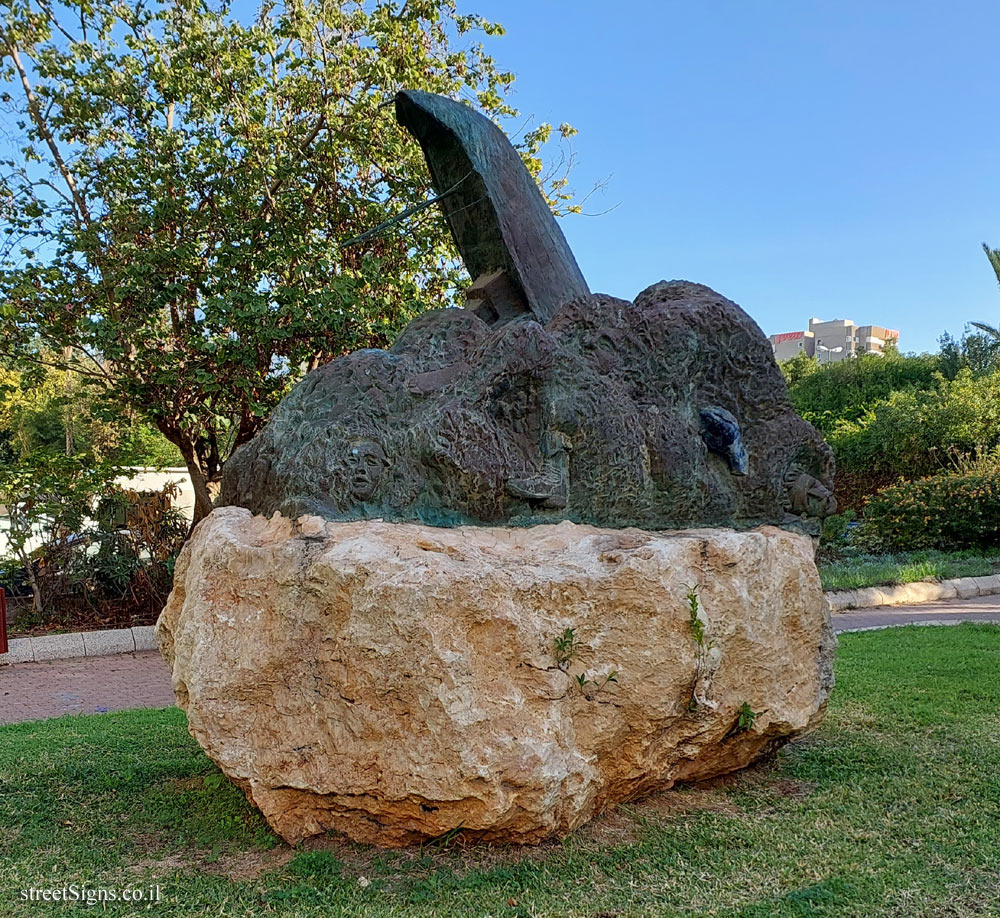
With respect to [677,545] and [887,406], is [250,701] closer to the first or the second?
[677,545]

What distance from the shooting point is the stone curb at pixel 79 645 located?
8070 mm

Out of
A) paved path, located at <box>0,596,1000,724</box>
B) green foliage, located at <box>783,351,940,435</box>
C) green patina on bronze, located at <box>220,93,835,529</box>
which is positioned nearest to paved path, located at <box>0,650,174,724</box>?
paved path, located at <box>0,596,1000,724</box>

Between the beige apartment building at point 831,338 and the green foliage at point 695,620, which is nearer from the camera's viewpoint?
the green foliage at point 695,620

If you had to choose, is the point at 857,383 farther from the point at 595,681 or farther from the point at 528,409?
the point at 595,681

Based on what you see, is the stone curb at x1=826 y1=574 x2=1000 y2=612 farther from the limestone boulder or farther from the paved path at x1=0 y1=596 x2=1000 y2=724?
the limestone boulder

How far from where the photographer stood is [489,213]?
443cm

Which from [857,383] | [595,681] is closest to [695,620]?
[595,681]

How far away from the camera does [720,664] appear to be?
310cm

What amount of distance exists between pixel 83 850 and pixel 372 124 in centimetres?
777

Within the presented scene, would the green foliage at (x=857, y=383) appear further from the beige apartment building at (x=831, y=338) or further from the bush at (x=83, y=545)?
the beige apartment building at (x=831, y=338)

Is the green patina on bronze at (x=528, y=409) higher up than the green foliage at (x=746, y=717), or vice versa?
the green patina on bronze at (x=528, y=409)

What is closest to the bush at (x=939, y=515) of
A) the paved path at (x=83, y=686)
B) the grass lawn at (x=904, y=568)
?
the grass lawn at (x=904, y=568)

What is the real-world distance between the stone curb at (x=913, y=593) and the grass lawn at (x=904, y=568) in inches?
6.0

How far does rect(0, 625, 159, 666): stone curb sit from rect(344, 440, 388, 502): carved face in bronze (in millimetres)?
5816
